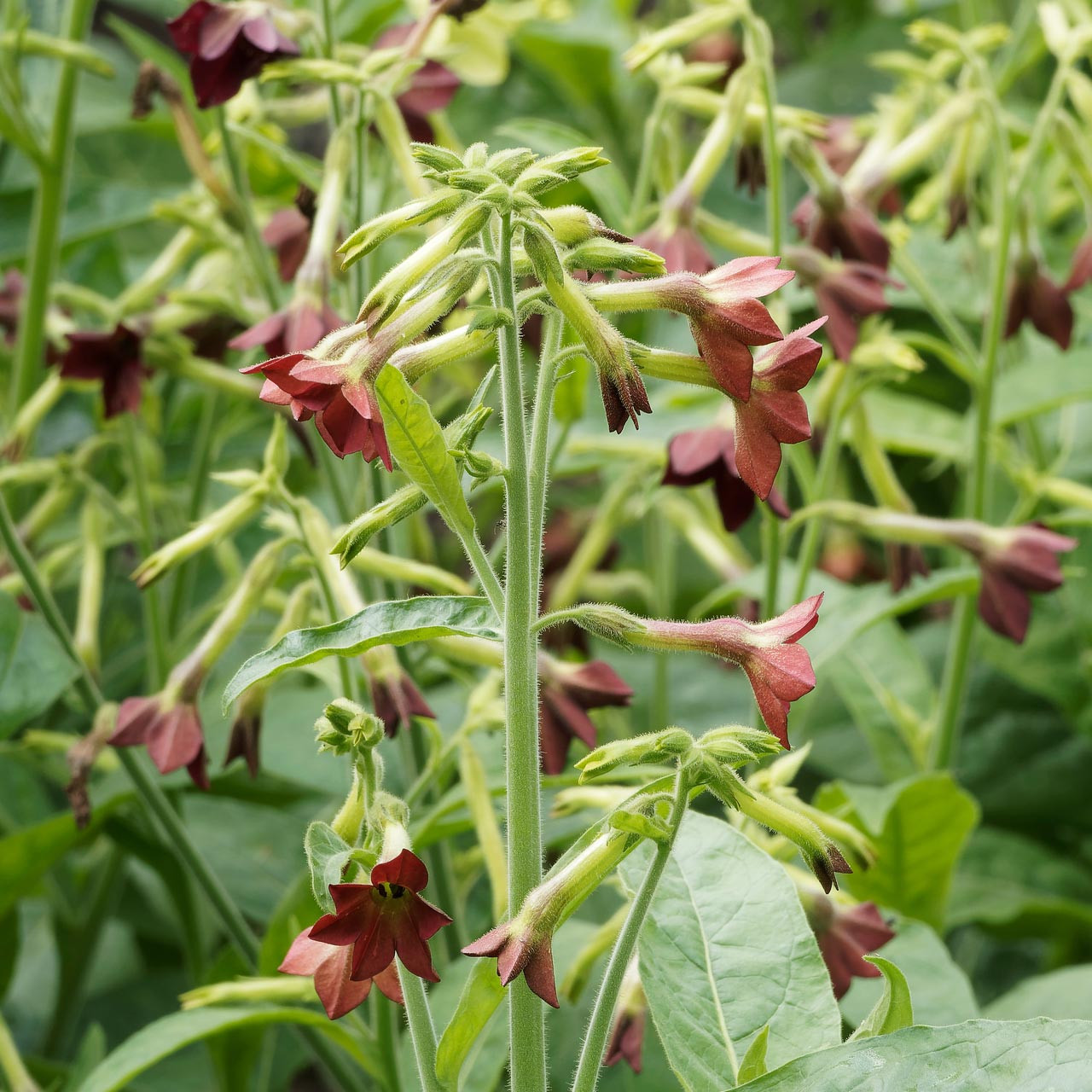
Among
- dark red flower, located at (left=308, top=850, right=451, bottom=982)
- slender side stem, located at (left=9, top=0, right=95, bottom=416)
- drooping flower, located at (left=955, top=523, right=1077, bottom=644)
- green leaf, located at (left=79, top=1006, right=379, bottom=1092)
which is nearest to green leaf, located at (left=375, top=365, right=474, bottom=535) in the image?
dark red flower, located at (left=308, top=850, right=451, bottom=982)

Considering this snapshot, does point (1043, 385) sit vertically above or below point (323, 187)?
below

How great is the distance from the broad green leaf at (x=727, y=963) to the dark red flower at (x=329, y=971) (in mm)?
132

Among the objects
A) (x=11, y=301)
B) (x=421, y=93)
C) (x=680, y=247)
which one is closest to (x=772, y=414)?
(x=680, y=247)

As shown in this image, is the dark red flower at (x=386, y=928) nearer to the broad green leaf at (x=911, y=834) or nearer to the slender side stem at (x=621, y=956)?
the slender side stem at (x=621, y=956)

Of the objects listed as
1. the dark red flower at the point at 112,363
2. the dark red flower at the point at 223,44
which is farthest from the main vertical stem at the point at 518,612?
the dark red flower at the point at 112,363

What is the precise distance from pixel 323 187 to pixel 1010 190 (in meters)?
0.59

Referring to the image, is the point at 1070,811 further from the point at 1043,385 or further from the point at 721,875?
the point at 721,875

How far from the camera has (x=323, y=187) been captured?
929 mm

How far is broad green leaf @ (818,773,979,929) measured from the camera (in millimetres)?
970

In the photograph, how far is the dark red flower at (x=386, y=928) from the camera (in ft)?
1.73

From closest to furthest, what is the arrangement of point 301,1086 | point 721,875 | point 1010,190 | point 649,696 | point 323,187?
point 721,875 → point 323,187 → point 1010,190 → point 649,696 → point 301,1086

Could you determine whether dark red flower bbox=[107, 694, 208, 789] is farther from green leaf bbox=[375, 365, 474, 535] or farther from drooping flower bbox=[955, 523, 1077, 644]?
drooping flower bbox=[955, 523, 1077, 644]

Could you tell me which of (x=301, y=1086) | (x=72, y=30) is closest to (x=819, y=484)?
(x=72, y=30)

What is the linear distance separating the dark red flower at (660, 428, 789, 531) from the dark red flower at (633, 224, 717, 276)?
0.13m
